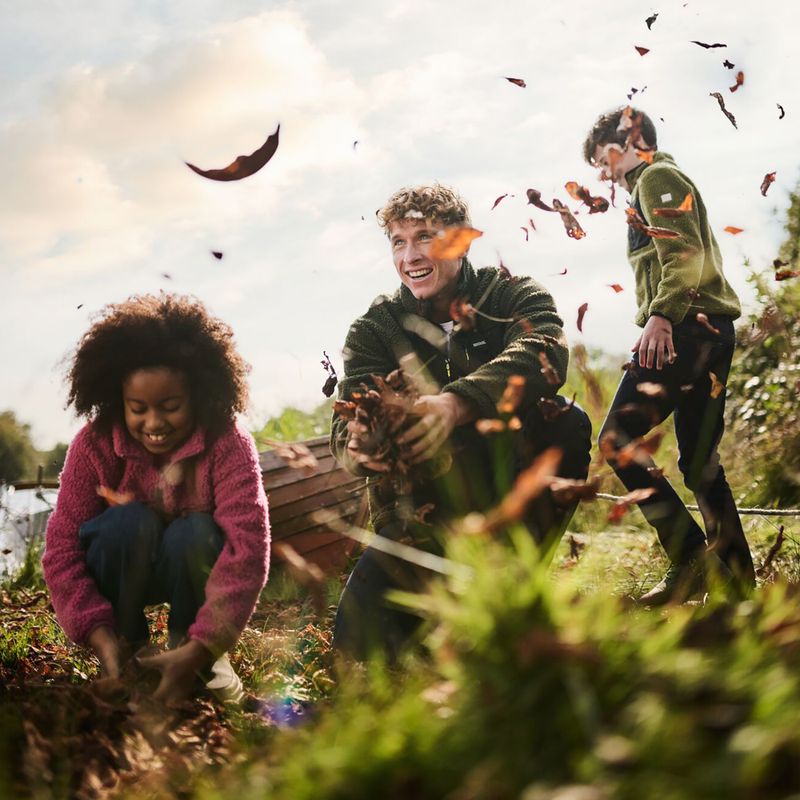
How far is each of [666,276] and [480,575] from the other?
6.29 ft

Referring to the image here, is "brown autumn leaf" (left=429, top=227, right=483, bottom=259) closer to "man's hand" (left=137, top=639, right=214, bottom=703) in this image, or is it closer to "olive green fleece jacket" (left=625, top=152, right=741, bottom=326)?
"olive green fleece jacket" (left=625, top=152, right=741, bottom=326)

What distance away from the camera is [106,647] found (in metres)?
2.23

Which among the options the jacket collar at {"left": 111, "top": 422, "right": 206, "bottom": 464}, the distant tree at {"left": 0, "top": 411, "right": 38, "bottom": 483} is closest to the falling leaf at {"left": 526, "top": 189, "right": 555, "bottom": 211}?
the jacket collar at {"left": 111, "top": 422, "right": 206, "bottom": 464}

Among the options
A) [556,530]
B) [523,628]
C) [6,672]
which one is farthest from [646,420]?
[6,672]

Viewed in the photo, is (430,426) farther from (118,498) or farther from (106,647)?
(106,647)

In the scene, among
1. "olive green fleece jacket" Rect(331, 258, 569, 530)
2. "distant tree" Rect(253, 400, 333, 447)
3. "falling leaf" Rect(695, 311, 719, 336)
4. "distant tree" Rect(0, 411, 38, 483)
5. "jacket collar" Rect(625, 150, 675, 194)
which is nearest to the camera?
"olive green fleece jacket" Rect(331, 258, 569, 530)

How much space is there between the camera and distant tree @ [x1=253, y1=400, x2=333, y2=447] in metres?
6.67

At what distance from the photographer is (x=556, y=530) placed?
8.04 ft

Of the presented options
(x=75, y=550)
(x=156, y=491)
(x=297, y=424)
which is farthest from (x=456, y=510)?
(x=297, y=424)

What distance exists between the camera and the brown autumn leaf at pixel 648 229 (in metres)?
2.78

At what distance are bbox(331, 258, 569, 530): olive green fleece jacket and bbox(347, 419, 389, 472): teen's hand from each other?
0.77 feet

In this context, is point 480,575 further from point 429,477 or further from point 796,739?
point 429,477

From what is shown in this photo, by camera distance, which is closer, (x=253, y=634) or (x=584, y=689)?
(x=584, y=689)

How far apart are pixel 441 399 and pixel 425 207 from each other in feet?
2.64
